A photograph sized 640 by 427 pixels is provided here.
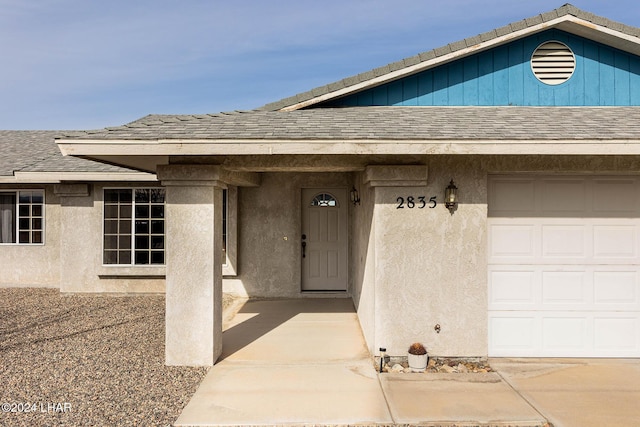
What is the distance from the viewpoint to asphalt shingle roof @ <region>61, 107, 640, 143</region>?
5.25 m

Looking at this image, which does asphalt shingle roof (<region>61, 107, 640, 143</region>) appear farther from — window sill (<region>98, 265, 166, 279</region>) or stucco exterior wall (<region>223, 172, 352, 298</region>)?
window sill (<region>98, 265, 166, 279</region>)

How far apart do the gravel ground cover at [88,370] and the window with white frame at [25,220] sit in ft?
8.70

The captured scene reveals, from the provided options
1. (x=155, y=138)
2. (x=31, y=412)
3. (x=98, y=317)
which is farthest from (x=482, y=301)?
(x=98, y=317)

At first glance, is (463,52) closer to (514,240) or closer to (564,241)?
(514,240)

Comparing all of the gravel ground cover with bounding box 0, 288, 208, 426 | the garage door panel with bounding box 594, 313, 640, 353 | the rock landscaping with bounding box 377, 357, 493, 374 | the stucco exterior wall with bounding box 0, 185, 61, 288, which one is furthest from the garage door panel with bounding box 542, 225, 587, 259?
the stucco exterior wall with bounding box 0, 185, 61, 288

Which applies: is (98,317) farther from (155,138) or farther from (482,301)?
(482,301)

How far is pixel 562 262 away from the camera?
595 cm

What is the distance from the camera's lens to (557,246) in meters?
5.96

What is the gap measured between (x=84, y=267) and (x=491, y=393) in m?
9.08

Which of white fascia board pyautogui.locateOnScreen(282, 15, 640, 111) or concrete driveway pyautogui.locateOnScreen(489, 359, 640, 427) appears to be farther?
white fascia board pyautogui.locateOnScreen(282, 15, 640, 111)

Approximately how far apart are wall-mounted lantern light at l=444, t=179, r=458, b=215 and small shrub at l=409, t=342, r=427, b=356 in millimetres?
1710

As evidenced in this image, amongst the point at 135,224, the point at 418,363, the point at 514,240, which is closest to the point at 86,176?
the point at 135,224

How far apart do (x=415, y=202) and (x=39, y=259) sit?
9762 millimetres

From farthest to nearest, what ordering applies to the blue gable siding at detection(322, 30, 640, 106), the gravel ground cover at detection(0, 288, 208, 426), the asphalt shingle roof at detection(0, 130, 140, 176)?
1. the asphalt shingle roof at detection(0, 130, 140, 176)
2. the blue gable siding at detection(322, 30, 640, 106)
3. the gravel ground cover at detection(0, 288, 208, 426)
